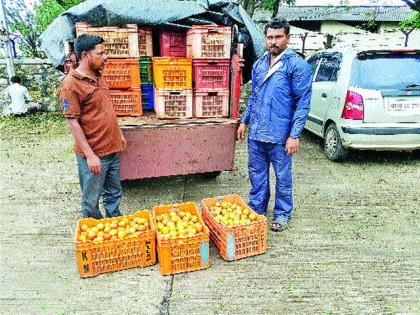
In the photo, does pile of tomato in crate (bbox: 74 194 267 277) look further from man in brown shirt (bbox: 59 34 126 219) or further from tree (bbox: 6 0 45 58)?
tree (bbox: 6 0 45 58)

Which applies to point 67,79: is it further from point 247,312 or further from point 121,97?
point 247,312

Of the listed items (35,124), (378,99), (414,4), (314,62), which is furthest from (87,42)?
(414,4)

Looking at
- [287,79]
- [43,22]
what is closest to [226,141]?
[287,79]

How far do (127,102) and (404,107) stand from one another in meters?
4.01

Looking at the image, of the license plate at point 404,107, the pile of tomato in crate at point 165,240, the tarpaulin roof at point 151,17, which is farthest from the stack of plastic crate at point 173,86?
the license plate at point 404,107

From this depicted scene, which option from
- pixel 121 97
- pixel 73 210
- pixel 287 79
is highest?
pixel 287 79

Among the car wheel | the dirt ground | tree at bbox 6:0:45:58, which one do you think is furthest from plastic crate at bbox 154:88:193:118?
tree at bbox 6:0:45:58

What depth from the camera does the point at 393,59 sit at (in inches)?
228

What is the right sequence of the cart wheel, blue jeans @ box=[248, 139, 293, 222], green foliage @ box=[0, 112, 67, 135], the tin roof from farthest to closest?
the tin roof → green foliage @ box=[0, 112, 67, 135] → the cart wheel → blue jeans @ box=[248, 139, 293, 222]

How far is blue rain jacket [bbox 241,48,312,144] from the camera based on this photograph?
147 inches

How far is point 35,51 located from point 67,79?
34.1 feet

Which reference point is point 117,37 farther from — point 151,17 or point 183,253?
point 183,253

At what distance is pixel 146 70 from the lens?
16.1ft

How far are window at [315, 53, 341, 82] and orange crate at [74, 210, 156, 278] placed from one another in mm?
4310
